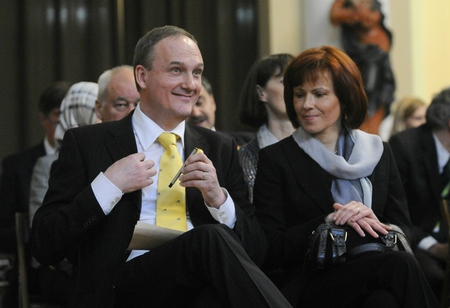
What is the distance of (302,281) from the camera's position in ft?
11.0

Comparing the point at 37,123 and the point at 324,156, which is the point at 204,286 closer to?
the point at 324,156

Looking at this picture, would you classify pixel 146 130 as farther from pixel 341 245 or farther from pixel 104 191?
pixel 341 245

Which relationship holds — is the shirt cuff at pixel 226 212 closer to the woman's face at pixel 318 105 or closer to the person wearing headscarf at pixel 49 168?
the woman's face at pixel 318 105

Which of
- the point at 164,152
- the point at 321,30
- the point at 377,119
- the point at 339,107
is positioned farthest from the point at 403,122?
the point at 164,152

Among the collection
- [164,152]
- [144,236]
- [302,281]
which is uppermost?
[164,152]

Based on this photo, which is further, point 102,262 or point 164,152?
point 164,152

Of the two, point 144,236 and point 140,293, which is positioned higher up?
point 144,236

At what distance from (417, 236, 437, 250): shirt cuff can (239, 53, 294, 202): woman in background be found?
1.03 m

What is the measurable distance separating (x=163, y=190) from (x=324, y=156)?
0.70m

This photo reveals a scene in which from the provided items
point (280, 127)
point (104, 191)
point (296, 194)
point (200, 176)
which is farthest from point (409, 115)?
point (104, 191)

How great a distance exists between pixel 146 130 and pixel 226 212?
0.50 metres

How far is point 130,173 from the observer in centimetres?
306

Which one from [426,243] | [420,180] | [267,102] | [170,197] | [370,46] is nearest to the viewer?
[170,197]

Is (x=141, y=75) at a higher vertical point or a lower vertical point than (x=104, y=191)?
higher
